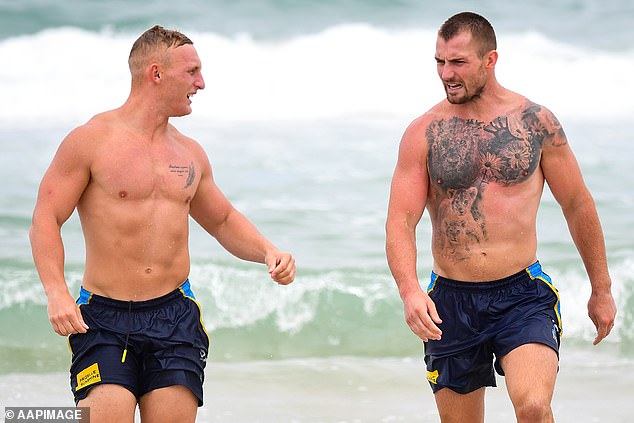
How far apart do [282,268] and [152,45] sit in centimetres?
107

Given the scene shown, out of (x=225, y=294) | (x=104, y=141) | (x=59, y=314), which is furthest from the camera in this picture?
(x=225, y=294)

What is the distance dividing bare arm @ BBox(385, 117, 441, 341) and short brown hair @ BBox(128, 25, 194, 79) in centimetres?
105

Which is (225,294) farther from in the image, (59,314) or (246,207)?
(59,314)

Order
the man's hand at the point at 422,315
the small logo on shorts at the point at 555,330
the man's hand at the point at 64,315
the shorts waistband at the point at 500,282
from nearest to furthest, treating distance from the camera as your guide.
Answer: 1. the man's hand at the point at 64,315
2. the man's hand at the point at 422,315
3. the small logo on shorts at the point at 555,330
4. the shorts waistband at the point at 500,282

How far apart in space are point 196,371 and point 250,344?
507 centimetres

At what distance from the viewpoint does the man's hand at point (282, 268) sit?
476cm

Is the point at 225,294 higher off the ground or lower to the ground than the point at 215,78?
lower

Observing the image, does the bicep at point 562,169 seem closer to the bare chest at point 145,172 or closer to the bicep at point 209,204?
the bicep at point 209,204

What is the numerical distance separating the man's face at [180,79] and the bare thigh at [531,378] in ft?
5.44

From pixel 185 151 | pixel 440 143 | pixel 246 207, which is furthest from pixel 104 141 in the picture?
pixel 246 207

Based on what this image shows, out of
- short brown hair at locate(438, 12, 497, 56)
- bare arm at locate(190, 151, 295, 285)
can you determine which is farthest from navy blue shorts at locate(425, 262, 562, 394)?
short brown hair at locate(438, 12, 497, 56)

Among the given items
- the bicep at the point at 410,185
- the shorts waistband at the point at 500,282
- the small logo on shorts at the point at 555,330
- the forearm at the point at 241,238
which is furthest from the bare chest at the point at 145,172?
the small logo on shorts at the point at 555,330

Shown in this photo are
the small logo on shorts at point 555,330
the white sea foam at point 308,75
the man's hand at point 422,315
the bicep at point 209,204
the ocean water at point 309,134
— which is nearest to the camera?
the man's hand at point 422,315

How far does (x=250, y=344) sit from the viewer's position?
9828 millimetres
